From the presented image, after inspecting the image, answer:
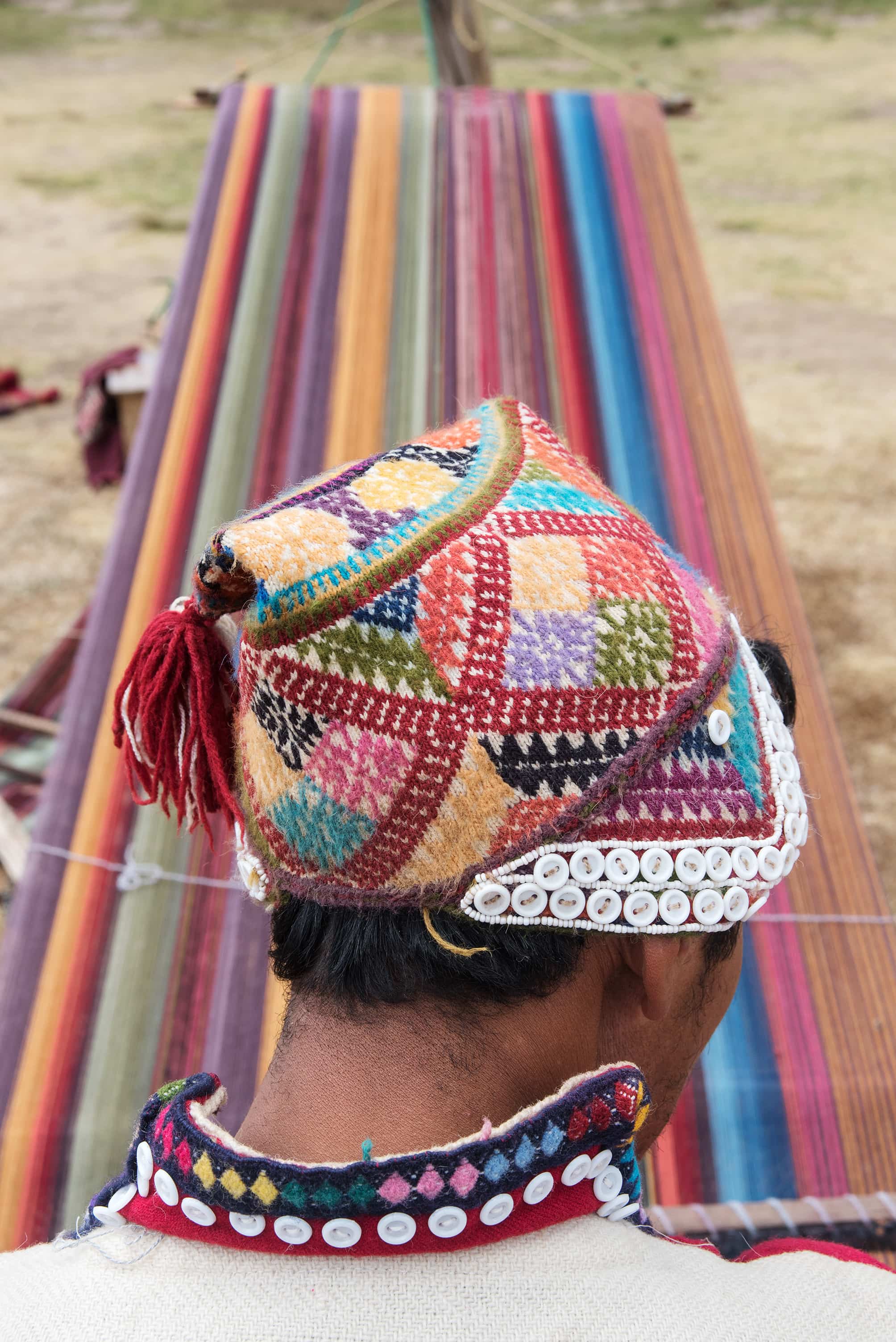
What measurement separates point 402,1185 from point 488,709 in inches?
13.2

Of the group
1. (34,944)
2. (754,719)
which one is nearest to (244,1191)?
(754,719)

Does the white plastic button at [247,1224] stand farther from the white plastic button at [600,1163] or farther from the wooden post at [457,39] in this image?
the wooden post at [457,39]

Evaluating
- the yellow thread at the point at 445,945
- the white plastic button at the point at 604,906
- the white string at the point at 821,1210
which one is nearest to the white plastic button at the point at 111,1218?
the yellow thread at the point at 445,945

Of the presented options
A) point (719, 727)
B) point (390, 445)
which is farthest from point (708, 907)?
point (390, 445)

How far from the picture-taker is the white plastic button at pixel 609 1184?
853mm

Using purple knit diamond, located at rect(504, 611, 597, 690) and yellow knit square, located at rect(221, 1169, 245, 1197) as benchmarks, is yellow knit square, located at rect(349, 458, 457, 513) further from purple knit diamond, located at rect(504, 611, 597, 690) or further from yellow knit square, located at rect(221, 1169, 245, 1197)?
yellow knit square, located at rect(221, 1169, 245, 1197)

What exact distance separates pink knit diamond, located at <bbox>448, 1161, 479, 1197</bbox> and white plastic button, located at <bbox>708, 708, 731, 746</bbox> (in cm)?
36

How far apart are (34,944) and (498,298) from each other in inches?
82.9

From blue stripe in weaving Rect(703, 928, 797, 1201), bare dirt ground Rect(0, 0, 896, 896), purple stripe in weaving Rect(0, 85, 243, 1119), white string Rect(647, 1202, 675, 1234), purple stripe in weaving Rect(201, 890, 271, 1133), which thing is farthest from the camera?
bare dirt ground Rect(0, 0, 896, 896)

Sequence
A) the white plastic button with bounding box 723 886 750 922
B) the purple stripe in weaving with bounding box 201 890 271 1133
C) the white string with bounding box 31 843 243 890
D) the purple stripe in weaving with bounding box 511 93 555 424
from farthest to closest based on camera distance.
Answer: the purple stripe in weaving with bounding box 511 93 555 424 → the white string with bounding box 31 843 243 890 → the purple stripe in weaving with bounding box 201 890 271 1133 → the white plastic button with bounding box 723 886 750 922

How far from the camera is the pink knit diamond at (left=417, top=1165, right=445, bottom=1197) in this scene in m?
0.79

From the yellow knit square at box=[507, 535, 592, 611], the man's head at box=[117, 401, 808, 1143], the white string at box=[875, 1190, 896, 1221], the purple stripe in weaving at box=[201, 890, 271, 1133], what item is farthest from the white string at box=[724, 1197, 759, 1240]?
the yellow knit square at box=[507, 535, 592, 611]

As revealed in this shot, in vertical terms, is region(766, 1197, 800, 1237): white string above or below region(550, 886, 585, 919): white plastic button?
below

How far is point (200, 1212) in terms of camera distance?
0.82 metres
